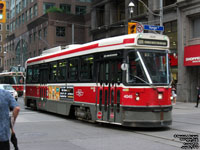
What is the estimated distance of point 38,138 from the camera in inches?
378

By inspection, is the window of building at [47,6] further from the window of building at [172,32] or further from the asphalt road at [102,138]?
the asphalt road at [102,138]

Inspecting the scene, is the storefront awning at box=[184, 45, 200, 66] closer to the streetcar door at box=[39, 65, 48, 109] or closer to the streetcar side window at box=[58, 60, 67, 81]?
the streetcar door at box=[39, 65, 48, 109]

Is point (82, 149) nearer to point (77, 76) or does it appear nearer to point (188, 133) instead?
point (188, 133)

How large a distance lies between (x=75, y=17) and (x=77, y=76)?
48386 millimetres

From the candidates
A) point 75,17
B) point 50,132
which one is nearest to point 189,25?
point 50,132

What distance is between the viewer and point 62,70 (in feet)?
Result: 50.9

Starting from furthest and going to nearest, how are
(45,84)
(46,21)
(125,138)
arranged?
1. (46,21)
2. (45,84)
3. (125,138)

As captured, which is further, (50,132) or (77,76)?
(77,76)

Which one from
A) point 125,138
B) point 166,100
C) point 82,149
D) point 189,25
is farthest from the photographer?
point 189,25

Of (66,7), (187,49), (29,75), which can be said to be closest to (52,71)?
(29,75)

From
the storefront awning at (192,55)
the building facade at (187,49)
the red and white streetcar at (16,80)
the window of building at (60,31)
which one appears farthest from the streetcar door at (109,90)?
the window of building at (60,31)

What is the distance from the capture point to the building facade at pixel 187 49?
27188 mm

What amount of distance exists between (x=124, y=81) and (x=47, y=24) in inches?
1966

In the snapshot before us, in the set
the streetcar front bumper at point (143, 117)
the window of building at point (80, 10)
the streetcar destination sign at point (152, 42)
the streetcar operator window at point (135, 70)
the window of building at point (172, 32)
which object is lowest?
the streetcar front bumper at point (143, 117)
